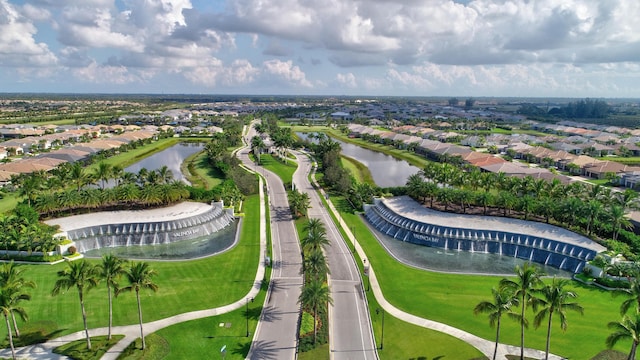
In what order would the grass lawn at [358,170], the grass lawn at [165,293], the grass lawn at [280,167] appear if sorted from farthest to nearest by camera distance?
the grass lawn at [358,170]
the grass lawn at [280,167]
the grass lawn at [165,293]

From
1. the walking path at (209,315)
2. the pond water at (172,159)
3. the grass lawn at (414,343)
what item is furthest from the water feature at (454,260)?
the pond water at (172,159)

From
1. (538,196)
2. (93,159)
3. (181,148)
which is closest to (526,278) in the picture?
(538,196)

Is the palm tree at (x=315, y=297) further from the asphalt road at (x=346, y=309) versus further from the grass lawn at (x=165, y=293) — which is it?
the grass lawn at (x=165, y=293)

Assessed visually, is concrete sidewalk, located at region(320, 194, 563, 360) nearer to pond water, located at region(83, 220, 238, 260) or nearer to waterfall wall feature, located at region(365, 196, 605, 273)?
waterfall wall feature, located at region(365, 196, 605, 273)

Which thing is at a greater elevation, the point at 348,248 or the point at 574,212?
the point at 574,212

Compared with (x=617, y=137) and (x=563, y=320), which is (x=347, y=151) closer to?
(x=617, y=137)

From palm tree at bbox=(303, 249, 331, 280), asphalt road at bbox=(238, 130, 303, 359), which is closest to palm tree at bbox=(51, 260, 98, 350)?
asphalt road at bbox=(238, 130, 303, 359)
